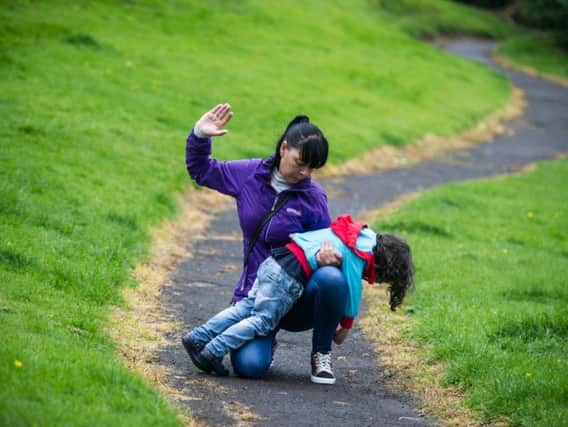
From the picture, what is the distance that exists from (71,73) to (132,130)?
3628 millimetres

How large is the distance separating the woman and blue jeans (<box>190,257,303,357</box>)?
0.36 feet

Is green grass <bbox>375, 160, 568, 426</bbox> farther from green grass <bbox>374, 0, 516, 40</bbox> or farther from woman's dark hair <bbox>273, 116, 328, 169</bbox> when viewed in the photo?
A: green grass <bbox>374, 0, 516, 40</bbox>

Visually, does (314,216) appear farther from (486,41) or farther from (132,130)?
(486,41)

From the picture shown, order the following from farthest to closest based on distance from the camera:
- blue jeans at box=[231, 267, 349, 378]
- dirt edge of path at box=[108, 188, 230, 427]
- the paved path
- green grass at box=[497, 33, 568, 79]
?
green grass at box=[497, 33, 568, 79] → blue jeans at box=[231, 267, 349, 378] → dirt edge of path at box=[108, 188, 230, 427] → the paved path

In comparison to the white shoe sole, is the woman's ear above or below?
above

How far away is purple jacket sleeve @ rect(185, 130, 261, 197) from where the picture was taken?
718cm

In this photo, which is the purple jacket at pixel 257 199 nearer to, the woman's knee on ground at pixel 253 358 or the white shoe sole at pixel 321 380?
the woman's knee on ground at pixel 253 358

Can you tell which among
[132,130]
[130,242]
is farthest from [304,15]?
[130,242]

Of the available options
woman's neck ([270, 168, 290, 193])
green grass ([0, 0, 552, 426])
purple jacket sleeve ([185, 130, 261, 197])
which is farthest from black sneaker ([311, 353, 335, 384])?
green grass ([0, 0, 552, 426])

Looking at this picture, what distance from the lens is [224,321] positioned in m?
7.09

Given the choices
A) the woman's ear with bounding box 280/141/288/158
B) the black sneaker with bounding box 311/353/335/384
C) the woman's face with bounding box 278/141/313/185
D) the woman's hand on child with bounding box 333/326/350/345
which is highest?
the woman's ear with bounding box 280/141/288/158

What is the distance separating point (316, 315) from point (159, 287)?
3.18 metres

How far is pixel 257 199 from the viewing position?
7195mm

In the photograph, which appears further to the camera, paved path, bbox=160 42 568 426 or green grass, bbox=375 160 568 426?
green grass, bbox=375 160 568 426
